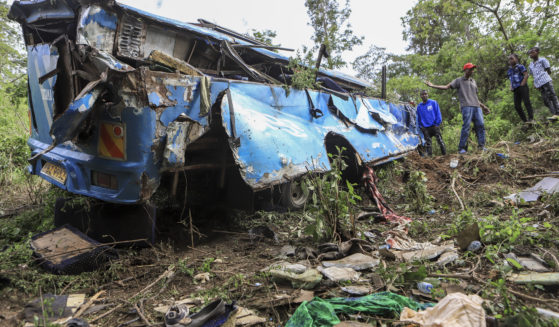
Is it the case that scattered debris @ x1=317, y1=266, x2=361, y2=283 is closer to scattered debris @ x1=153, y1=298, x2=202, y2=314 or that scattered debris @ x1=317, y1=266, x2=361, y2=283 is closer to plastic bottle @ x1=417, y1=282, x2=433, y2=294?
plastic bottle @ x1=417, y1=282, x2=433, y2=294

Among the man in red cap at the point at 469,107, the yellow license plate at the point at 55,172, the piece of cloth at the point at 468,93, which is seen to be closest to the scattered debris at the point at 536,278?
the yellow license plate at the point at 55,172

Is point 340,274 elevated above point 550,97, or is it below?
below

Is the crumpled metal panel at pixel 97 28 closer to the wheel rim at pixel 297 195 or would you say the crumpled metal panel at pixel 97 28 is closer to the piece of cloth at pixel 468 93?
the wheel rim at pixel 297 195

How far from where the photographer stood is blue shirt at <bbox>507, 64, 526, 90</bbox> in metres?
7.07

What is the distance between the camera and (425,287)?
2.20 meters

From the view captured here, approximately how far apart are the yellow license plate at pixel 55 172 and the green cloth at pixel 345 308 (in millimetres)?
2659

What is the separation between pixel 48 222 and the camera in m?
3.88

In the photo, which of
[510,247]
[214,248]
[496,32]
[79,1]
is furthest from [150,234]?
[496,32]

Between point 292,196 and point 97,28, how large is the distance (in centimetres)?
269

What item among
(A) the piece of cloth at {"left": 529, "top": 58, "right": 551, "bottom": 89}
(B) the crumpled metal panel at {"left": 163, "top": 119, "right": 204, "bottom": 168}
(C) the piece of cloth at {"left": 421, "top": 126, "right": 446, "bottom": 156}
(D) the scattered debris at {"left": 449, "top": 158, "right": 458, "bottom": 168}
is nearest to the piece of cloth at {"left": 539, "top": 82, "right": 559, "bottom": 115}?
(A) the piece of cloth at {"left": 529, "top": 58, "right": 551, "bottom": 89}

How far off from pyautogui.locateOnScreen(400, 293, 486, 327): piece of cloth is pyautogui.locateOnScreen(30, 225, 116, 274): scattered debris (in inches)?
93.1

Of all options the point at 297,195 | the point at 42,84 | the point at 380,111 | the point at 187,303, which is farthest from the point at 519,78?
the point at 42,84

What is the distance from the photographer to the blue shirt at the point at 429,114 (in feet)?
25.7

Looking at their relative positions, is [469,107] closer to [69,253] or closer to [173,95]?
[173,95]
